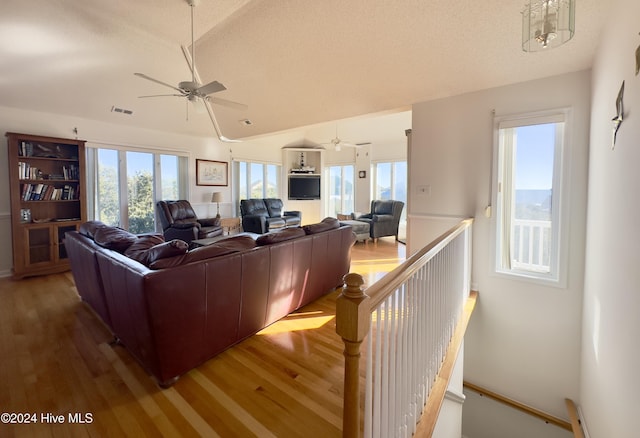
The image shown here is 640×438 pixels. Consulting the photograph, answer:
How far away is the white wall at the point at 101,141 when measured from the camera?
3992 mm

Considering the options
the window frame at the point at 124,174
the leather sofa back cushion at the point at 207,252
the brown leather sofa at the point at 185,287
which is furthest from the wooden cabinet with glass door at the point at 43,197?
the leather sofa back cushion at the point at 207,252

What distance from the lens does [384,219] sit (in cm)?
655

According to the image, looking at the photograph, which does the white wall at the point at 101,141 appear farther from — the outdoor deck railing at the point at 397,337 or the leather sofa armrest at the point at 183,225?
the outdoor deck railing at the point at 397,337

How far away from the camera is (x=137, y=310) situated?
1.74 meters

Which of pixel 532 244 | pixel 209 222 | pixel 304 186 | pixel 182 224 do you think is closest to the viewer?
pixel 532 244

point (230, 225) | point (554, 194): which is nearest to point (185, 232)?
point (230, 225)

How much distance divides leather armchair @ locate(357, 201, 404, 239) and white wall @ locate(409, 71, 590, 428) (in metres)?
2.92

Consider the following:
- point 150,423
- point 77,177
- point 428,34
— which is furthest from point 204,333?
point 77,177

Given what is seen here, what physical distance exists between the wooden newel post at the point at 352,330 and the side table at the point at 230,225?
6.50 metres

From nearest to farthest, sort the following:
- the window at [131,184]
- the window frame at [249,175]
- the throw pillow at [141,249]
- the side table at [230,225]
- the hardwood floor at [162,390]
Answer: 1. the hardwood floor at [162,390]
2. the throw pillow at [141,249]
3. the window at [131,184]
4. the side table at [230,225]
5. the window frame at [249,175]

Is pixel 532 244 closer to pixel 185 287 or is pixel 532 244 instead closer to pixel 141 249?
pixel 185 287

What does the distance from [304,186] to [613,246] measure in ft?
24.2

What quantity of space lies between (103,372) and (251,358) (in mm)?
1007

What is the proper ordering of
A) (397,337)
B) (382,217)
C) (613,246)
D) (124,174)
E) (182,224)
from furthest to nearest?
(382,217), (182,224), (124,174), (613,246), (397,337)
